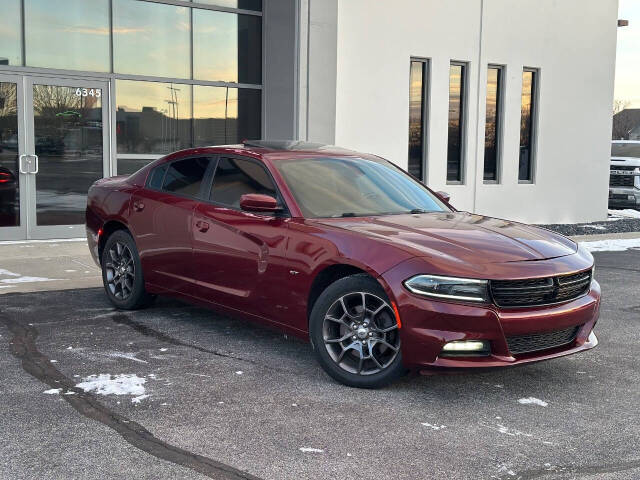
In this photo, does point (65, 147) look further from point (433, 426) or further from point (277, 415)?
point (433, 426)

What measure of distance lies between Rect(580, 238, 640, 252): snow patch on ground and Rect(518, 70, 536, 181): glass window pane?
3075mm

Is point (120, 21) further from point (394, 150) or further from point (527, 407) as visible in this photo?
point (527, 407)

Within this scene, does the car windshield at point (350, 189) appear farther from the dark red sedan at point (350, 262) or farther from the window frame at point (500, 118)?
the window frame at point (500, 118)

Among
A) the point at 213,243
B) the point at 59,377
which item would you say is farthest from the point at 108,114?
the point at 59,377

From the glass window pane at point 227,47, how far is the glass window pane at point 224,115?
0.24 metres

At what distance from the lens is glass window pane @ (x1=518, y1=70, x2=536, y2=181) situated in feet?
54.2

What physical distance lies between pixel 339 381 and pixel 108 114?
8.83 m

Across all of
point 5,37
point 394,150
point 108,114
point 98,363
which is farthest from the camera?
point 394,150

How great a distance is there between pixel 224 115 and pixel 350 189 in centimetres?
817

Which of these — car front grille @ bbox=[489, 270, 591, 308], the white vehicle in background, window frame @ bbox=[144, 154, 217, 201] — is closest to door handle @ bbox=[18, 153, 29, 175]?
window frame @ bbox=[144, 154, 217, 201]

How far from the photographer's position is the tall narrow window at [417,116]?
15.0 meters

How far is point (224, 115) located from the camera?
13922 mm

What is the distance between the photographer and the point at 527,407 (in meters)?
4.88

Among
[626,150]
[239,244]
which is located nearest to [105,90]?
[239,244]
